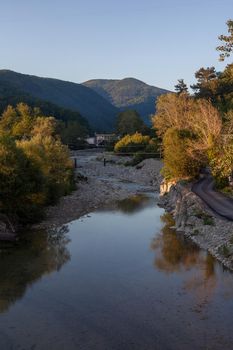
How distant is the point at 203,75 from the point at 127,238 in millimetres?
77648

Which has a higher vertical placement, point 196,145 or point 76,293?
point 196,145

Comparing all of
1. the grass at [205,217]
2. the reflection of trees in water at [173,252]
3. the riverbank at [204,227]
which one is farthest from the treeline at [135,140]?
the reflection of trees in water at [173,252]

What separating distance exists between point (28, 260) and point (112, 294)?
343 inches

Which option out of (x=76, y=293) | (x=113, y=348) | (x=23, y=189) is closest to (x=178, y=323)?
(x=113, y=348)

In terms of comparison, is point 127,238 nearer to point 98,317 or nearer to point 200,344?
point 98,317

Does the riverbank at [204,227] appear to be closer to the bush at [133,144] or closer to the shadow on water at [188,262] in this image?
the shadow on water at [188,262]

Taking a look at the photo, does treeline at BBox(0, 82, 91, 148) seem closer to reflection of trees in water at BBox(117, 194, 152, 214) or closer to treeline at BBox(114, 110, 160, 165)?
treeline at BBox(114, 110, 160, 165)

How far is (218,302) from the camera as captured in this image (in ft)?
74.9

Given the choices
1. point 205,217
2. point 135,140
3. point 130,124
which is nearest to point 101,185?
point 205,217

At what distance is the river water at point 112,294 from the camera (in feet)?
62.8

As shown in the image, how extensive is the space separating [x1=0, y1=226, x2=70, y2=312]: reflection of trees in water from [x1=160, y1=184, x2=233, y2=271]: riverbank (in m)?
10.4

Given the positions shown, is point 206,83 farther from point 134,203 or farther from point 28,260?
point 28,260

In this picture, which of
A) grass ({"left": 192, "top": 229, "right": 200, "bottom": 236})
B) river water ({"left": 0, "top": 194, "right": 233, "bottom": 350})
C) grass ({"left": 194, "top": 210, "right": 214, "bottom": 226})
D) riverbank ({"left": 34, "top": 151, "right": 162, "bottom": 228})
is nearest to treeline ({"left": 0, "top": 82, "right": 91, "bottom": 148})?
riverbank ({"left": 34, "top": 151, "right": 162, "bottom": 228})

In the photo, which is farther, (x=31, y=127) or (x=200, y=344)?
(x=31, y=127)
